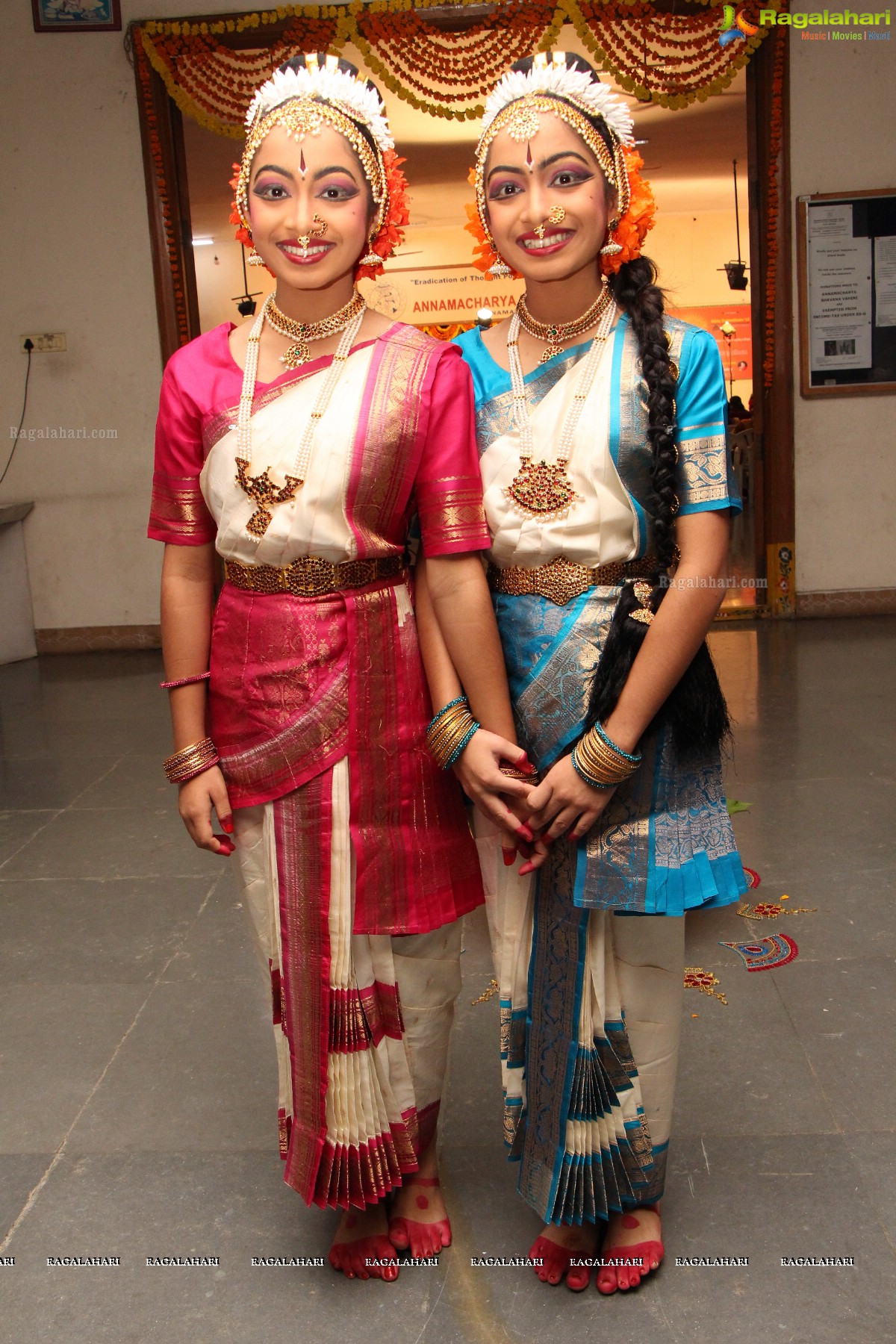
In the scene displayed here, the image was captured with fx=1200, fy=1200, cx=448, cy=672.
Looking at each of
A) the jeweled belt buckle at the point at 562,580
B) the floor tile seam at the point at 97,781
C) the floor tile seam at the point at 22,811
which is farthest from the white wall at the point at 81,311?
the jeweled belt buckle at the point at 562,580

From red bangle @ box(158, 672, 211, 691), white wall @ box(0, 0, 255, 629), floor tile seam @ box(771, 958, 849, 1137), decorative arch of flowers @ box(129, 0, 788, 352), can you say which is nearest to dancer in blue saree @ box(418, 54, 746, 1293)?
red bangle @ box(158, 672, 211, 691)

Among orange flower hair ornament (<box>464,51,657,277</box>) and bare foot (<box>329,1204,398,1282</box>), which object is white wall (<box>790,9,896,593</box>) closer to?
orange flower hair ornament (<box>464,51,657,277</box>)

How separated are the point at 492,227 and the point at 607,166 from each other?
17cm

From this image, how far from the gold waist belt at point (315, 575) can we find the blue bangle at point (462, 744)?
0.24 metres

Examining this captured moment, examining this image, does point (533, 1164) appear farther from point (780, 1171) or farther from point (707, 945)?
point (707, 945)

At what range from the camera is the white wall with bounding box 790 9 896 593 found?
18.6 feet

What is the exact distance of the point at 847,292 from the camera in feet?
19.3

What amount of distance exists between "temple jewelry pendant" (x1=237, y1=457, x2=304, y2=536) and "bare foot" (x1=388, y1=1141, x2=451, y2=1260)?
1.01m

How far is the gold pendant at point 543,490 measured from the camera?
5.24 ft

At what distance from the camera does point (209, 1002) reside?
2615 millimetres

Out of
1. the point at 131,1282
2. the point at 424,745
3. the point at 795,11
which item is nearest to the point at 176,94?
the point at 795,11

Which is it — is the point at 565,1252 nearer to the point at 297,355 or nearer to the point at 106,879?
the point at 297,355

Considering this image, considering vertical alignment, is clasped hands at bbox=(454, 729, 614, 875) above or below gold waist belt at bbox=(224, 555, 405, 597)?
below

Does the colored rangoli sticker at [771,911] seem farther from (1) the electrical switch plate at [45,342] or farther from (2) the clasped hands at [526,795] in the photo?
(1) the electrical switch plate at [45,342]
